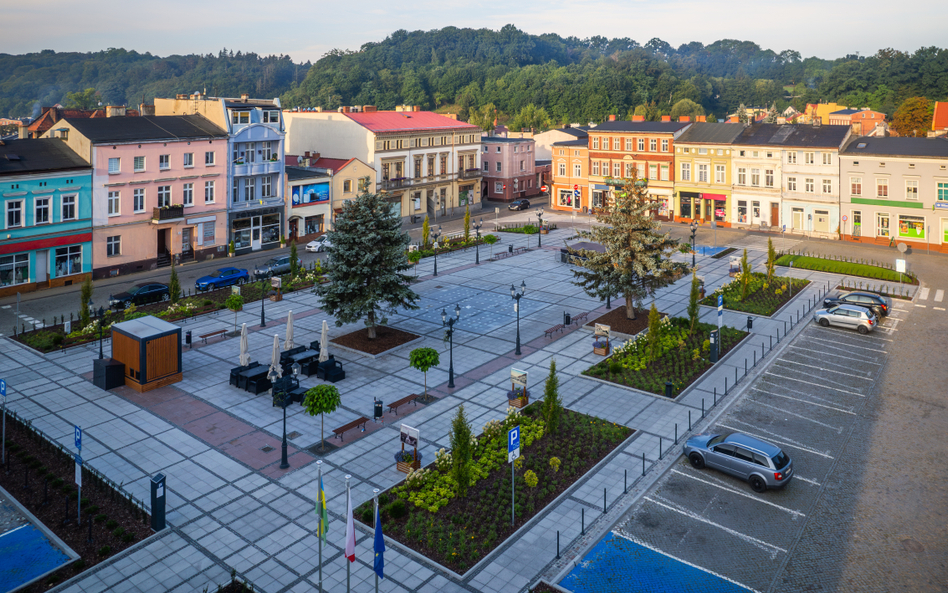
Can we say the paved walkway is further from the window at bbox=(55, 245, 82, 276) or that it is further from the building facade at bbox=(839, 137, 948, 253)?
the building facade at bbox=(839, 137, 948, 253)

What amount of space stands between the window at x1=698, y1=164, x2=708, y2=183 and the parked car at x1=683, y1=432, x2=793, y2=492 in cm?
5200

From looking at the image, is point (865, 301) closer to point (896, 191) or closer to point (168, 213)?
point (896, 191)

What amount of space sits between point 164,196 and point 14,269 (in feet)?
36.8

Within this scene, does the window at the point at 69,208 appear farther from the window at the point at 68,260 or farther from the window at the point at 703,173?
the window at the point at 703,173

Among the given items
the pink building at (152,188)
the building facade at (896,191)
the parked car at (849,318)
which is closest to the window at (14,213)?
the pink building at (152,188)

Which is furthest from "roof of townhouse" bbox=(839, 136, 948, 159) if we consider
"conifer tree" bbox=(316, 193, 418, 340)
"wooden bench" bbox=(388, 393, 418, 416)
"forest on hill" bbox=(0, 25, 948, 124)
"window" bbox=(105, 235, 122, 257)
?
"forest on hill" bbox=(0, 25, 948, 124)

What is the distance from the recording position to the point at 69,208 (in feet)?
150

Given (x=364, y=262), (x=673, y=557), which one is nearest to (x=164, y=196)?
(x=364, y=262)

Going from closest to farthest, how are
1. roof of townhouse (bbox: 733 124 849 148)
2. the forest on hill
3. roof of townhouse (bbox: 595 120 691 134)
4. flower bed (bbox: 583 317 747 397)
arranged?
flower bed (bbox: 583 317 747 397)
roof of townhouse (bbox: 733 124 849 148)
roof of townhouse (bbox: 595 120 691 134)
the forest on hill

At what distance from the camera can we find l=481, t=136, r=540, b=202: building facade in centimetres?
8581

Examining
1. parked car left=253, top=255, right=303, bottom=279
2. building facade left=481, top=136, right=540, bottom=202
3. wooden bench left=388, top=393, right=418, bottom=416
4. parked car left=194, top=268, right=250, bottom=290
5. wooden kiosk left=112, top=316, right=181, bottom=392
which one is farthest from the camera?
building facade left=481, top=136, right=540, bottom=202

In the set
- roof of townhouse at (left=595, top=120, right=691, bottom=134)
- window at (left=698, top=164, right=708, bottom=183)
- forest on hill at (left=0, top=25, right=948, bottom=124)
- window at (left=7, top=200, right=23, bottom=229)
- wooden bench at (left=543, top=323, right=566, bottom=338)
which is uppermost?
forest on hill at (left=0, top=25, right=948, bottom=124)

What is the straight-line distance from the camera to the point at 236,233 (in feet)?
185

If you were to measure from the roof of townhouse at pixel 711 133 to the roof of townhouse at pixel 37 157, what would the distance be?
53648 millimetres
